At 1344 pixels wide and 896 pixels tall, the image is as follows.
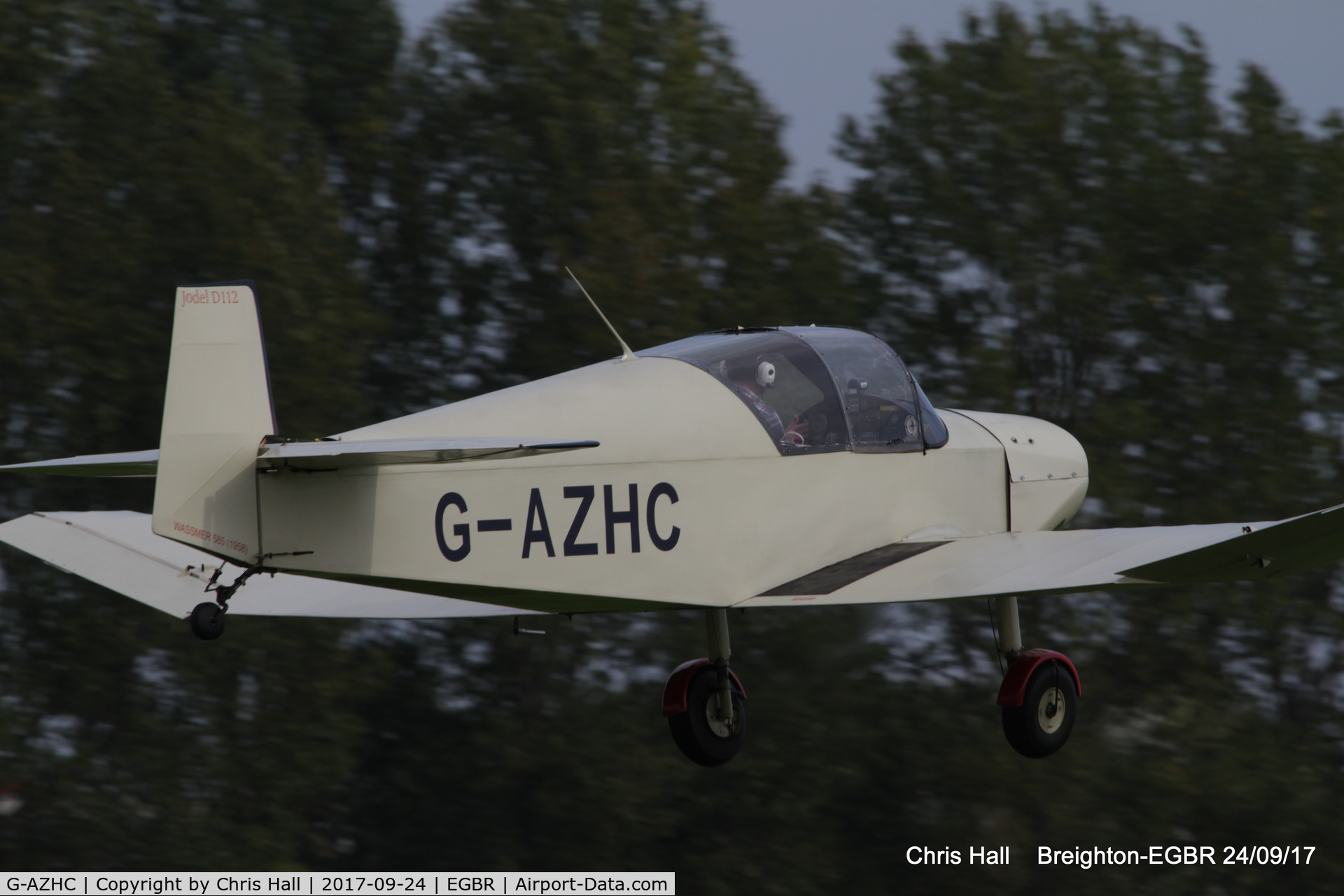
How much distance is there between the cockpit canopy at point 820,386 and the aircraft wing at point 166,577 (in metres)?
1.90

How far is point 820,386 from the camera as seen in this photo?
9.02 meters

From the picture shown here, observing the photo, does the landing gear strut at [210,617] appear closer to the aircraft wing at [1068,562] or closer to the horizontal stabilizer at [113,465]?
the horizontal stabilizer at [113,465]

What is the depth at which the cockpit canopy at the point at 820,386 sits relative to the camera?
8648 mm

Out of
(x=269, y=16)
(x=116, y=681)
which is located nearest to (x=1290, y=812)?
(x=116, y=681)

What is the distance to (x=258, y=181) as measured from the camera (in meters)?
29.0

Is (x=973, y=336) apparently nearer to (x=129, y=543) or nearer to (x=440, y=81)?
(x=440, y=81)

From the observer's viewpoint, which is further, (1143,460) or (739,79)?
(739,79)

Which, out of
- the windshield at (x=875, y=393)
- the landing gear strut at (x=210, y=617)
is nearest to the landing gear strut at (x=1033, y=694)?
the windshield at (x=875, y=393)

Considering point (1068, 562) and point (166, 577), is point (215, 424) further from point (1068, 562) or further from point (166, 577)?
point (1068, 562)

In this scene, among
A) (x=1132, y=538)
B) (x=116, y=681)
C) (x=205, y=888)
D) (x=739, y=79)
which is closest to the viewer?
(x=1132, y=538)

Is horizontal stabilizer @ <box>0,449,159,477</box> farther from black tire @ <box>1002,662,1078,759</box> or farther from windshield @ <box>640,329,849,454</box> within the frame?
black tire @ <box>1002,662,1078,759</box>

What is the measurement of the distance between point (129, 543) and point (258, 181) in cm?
2080

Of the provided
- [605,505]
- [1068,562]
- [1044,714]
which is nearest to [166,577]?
[605,505]

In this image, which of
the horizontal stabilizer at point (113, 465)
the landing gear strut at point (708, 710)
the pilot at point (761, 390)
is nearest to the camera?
the horizontal stabilizer at point (113, 465)
